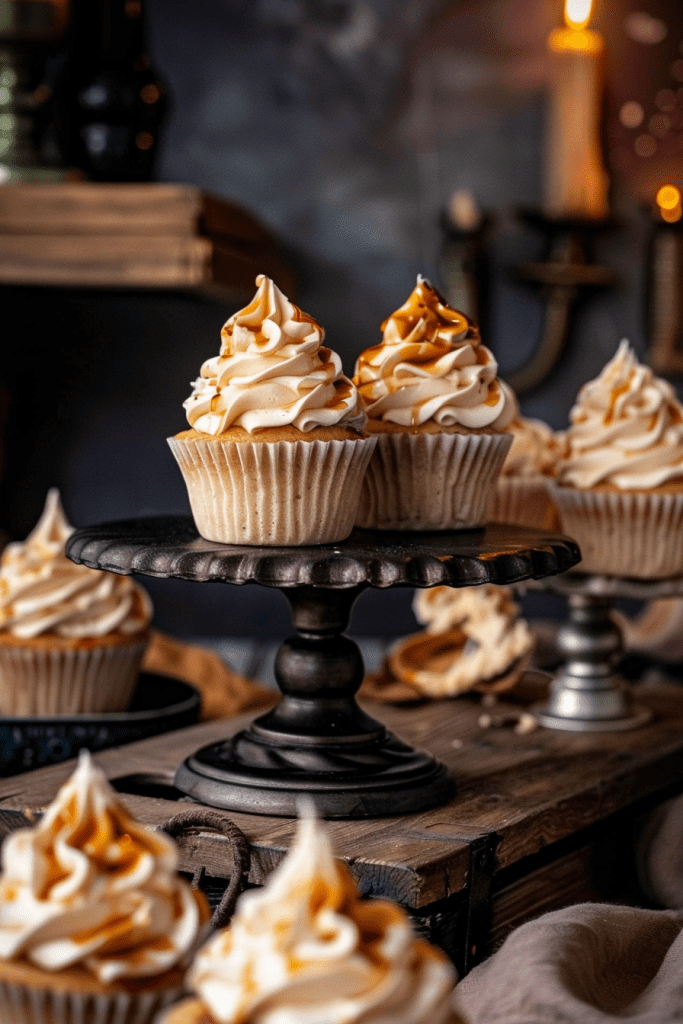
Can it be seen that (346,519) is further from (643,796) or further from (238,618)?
(238,618)

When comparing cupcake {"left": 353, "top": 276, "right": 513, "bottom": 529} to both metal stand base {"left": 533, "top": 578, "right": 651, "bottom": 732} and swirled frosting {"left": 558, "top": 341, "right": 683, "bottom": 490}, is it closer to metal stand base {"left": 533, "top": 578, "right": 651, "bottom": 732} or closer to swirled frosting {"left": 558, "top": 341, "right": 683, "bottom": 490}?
swirled frosting {"left": 558, "top": 341, "right": 683, "bottom": 490}

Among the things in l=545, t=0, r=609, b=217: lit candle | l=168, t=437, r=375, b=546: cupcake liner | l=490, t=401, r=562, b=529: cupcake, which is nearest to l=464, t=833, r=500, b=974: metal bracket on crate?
l=168, t=437, r=375, b=546: cupcake liner

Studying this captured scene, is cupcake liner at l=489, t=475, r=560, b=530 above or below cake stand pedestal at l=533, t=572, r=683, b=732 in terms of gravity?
above

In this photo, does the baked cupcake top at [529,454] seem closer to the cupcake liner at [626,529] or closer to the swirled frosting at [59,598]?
the cupcake liner at [626,529]

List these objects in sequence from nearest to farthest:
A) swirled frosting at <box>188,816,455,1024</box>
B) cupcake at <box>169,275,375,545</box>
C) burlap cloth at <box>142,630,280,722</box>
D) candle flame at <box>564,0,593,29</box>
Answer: swirled frosting at <box>188,816,455,1024</box>, cupcake at <box>169,275,375,545</box>, burlap cloth at <box>142,630,280,722</box>, candle flame at <box>564,0,593,29</box>

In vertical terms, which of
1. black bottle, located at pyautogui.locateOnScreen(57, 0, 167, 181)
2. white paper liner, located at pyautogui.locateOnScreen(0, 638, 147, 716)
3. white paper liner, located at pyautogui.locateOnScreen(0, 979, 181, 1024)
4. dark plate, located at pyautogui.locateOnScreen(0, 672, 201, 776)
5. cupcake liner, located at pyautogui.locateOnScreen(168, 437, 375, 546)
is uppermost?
black bottle, located at pyautogui.locateOnScreen(57, 0, 167, 181)

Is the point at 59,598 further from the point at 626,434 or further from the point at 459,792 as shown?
the point at 626,434

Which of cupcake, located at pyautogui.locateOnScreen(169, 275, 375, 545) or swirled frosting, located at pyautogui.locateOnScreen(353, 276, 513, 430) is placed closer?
cupcake, located at pyautogui.locateOnScreen(169, 275, 375, 545)
